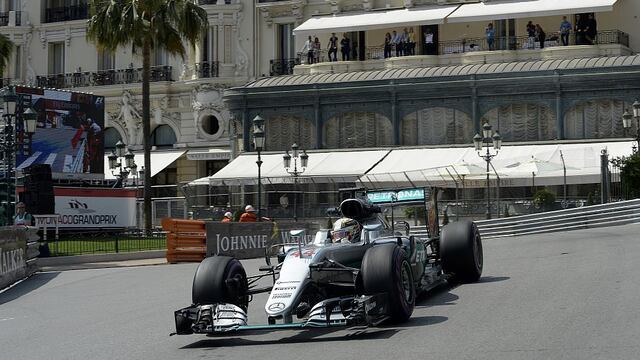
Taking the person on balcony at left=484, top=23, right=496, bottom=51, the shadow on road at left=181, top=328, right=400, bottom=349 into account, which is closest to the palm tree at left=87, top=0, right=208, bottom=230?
the person on balcony at left=484, top=23, right=496, bottom=51

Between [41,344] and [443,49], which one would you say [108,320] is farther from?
[443,49]

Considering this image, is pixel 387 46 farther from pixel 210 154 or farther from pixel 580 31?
pixel 210 154

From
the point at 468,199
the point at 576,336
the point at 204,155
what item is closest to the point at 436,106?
the point at 468,199

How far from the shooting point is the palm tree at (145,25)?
44625 mm

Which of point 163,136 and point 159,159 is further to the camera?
point 163,136

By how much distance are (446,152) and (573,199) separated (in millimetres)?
8782

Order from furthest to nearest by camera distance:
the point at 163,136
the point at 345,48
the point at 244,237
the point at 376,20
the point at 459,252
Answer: the point at 163,136 → the point at 345,48 → the point at 376,20 → the point at 244,237 → the point at 459,252

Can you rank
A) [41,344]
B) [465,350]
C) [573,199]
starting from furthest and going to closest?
[573,199], [41,344], [465,350]

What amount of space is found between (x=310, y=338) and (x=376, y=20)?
4082 cm

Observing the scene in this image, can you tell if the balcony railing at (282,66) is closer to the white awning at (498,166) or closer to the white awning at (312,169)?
the white awning at (312,169)

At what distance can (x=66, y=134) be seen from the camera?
44781 millimetres

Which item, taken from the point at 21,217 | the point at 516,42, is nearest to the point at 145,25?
the point at 516,42

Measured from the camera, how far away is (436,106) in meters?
49.2

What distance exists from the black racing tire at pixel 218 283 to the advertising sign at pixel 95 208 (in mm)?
25879
